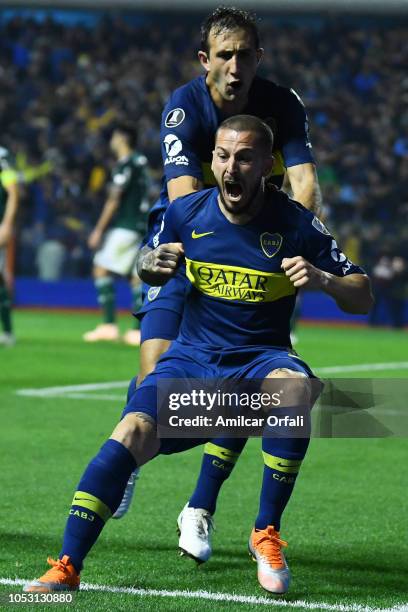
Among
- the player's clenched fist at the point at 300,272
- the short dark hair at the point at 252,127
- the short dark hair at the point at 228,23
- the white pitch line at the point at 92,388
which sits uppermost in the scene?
the short dark hair at the point at 228,23

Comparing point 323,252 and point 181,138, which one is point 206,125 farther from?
point 323,252

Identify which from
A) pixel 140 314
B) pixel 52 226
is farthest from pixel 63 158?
pixel 140 314

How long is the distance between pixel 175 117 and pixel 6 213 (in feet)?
27.1

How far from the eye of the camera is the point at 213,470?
538 centimetres

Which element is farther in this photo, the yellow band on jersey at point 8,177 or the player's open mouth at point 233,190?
the yellow band on jersey at point 8,177

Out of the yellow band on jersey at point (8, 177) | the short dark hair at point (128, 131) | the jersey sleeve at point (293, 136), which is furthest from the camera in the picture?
the short dark hair at point (128, 131)

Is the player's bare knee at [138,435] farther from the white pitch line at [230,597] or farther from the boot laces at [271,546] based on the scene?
the boot laces at [271,546]

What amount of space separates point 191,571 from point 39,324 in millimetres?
14382

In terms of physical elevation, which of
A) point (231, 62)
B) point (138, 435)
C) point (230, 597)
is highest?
point (231, 62)

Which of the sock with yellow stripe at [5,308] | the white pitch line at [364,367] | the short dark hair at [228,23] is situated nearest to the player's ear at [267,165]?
the short dark hair at [228,23]

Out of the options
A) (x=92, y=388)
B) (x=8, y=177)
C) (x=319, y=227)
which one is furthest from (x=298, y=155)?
(x=8, y=177)

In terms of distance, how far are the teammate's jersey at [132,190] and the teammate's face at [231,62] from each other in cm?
930

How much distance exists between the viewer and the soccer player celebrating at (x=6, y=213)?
41.5 ft

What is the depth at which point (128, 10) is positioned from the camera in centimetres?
2998
